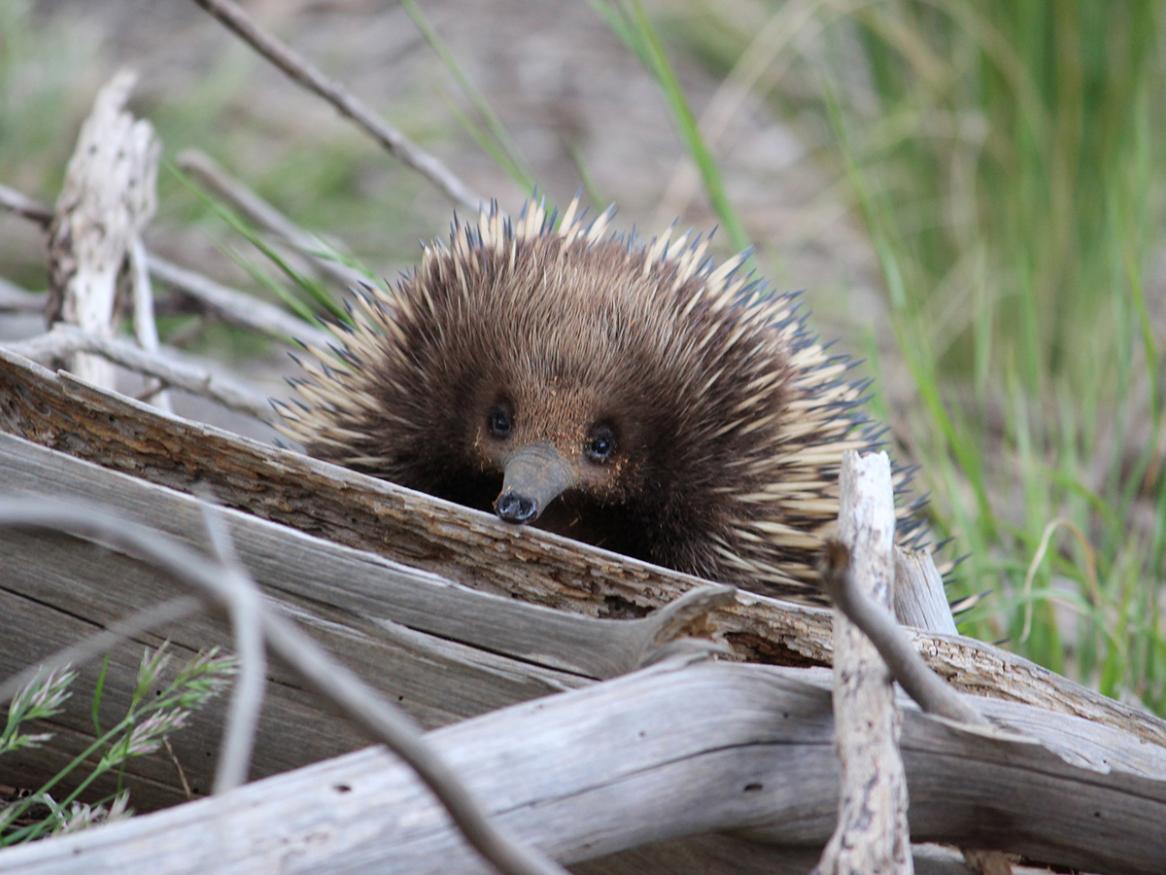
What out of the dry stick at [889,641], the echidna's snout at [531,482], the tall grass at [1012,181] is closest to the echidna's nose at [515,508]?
the echidna's snout at [531,482]

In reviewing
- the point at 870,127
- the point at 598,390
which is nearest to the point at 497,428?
the point at 598,390

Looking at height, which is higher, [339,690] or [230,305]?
[230,305]

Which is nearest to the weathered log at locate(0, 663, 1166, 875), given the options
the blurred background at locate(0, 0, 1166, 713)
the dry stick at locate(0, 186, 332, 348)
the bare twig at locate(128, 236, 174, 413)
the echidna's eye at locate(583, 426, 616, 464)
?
the echidna's eye at locate(583, 426, 616, 464)

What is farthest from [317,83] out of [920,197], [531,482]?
[920,197]

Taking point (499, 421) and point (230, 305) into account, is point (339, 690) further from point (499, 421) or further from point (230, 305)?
point (230, 305)

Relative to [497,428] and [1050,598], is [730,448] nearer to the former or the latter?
[497,428]

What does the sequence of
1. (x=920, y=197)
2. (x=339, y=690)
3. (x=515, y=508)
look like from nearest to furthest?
(x=339, y=690)
(x=515, y=508)
(x=920, y=197)

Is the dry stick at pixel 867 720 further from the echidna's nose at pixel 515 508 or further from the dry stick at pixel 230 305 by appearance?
the dry stick at pixel 230 305
